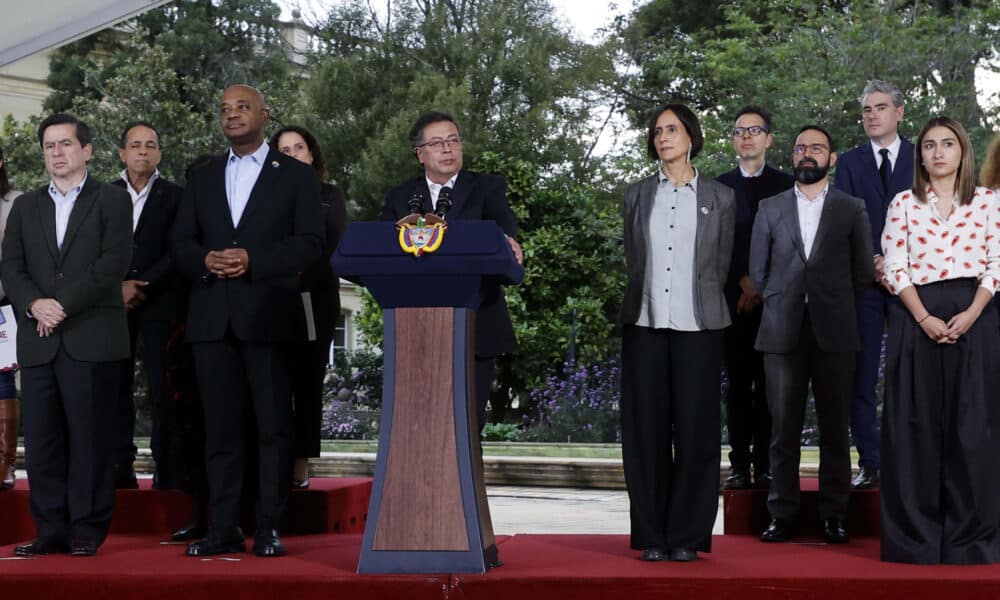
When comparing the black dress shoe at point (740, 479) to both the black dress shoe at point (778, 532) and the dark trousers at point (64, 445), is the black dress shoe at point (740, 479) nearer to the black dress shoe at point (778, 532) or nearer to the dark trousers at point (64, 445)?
the black dress shoe at point (778, 532)

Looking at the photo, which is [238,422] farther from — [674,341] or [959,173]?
[959,173]

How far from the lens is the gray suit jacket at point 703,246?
434 cm

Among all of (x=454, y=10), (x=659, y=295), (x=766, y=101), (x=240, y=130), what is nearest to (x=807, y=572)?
(x=659, y=295)

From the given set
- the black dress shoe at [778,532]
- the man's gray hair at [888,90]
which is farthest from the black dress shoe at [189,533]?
the man's gray hair at [888,90]

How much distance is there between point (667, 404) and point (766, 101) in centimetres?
1218

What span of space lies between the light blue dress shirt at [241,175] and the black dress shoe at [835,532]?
241 cm

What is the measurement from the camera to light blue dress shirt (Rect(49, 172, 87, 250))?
466 cm

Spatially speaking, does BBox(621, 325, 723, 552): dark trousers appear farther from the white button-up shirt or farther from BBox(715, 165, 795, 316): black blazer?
the white button-up shirt

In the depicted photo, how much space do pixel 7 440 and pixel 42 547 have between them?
151 cm

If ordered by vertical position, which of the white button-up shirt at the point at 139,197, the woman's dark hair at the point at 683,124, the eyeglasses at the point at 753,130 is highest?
the eyeglasses at the point at 753,130

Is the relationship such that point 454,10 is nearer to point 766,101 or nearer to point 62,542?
point 766,101

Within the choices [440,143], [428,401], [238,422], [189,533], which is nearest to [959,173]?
[440,143]

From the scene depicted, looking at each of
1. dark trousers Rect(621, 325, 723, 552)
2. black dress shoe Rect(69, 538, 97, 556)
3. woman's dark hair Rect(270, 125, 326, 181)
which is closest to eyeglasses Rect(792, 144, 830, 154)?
dark trousers Rect(621, 325, 723, 552)

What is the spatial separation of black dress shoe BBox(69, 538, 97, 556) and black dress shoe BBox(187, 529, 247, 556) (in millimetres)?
336
